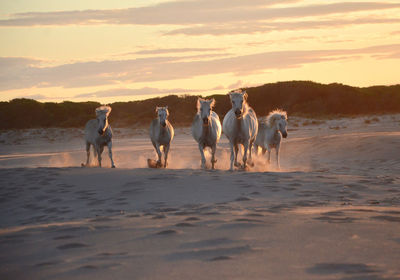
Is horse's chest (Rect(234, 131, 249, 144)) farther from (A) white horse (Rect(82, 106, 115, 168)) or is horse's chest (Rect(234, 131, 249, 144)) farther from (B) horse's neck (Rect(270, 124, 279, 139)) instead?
(A) white horse (Rect(82, 106, 115, 168))

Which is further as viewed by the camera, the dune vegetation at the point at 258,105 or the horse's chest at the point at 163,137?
the dune vegetation at the point at 258,105

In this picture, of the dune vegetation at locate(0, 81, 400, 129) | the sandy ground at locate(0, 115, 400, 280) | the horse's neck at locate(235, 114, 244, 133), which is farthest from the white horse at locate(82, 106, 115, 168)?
the dune vegetation at locate(0, 81, 400, 129)

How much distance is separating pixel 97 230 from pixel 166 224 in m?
0.84

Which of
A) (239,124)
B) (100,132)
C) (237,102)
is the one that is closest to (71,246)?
(237,102)

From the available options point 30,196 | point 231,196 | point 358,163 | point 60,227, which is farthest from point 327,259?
point 358,163

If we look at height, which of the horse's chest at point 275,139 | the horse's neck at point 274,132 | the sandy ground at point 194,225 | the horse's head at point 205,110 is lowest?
the sandy ground at point 194,225

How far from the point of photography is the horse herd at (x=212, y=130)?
14.4 m

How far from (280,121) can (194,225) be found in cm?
1107

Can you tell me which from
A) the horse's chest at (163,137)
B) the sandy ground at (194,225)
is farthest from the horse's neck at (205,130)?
the sandy ground at (194,225)

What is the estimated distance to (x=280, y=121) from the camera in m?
16.9

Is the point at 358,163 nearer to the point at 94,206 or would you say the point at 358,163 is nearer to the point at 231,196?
the point at 231,196

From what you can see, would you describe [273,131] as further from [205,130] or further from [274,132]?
[205,130]

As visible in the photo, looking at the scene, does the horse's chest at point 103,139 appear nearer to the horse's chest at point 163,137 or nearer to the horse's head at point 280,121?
the horse's chest at point 163,137

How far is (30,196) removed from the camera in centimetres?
1033
